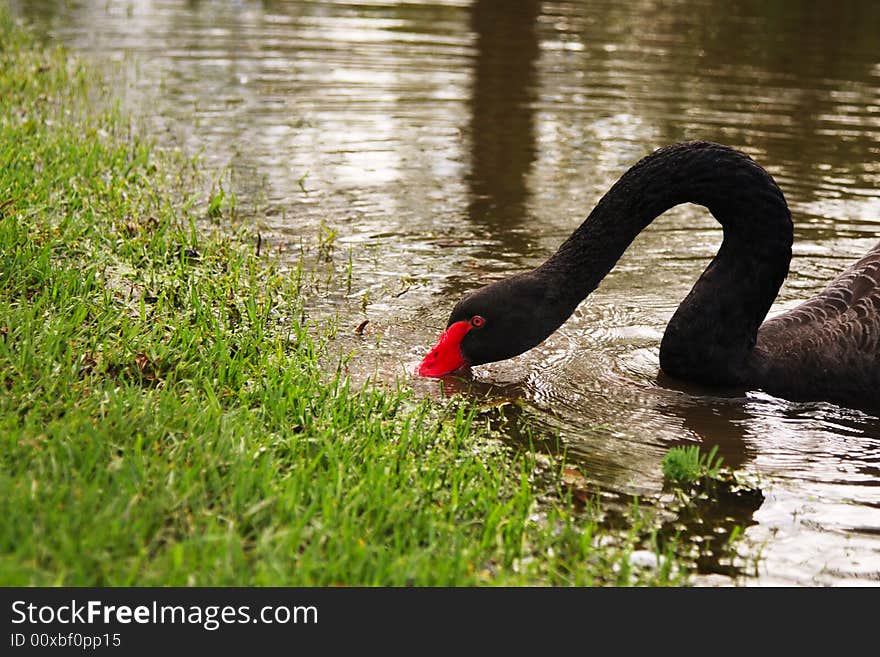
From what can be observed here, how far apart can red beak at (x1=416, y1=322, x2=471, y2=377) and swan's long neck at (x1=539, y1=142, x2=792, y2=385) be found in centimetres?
92

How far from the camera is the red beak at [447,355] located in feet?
16.1

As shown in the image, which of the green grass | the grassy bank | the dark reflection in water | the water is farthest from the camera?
the dark reflection in water

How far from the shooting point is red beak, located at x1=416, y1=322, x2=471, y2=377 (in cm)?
491

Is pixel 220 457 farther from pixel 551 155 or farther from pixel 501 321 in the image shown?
pixel 551 155

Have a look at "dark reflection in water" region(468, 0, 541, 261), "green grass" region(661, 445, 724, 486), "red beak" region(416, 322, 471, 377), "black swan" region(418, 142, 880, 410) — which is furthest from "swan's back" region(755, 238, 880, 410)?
"dark reflection in water" region(468, 0, 541, 261)

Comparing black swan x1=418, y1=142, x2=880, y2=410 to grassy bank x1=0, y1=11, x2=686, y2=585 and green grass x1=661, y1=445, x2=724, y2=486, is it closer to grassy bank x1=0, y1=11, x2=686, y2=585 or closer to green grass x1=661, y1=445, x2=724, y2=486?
grassy bank x1=0, y1=11, x2=686, y2=585

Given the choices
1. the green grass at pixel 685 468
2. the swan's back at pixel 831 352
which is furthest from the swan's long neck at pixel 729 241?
the green grass at pixel 685 468

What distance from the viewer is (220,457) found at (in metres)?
3.66

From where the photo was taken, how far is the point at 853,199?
8.65 meters
